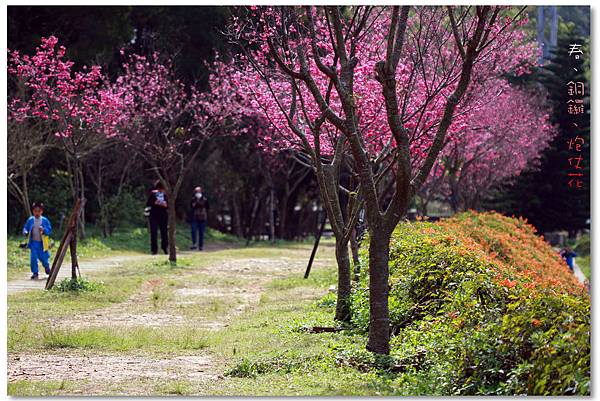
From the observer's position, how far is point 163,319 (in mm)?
9953

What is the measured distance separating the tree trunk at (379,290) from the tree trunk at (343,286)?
2.00 metres

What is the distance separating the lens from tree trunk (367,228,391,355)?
6926 millimetres

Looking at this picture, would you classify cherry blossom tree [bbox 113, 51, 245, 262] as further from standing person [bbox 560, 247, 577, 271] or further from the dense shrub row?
the dense shrub row

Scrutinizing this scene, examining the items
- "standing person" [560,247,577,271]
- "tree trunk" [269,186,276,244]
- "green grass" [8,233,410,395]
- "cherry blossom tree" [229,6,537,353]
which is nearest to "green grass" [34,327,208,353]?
"green grass" [8,233,410,395]

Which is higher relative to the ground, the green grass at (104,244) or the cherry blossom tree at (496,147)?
the cherry blossom tree at (496,147)

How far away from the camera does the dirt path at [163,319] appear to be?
6887 millimetres

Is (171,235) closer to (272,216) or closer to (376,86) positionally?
(376,86)

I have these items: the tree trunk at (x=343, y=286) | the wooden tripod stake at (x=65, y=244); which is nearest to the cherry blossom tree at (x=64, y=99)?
the wooden tripod stake at (x=65, y=244)

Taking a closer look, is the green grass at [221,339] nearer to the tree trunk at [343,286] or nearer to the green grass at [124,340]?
the green grass at [124,340]

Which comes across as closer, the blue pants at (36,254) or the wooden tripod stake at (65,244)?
the wooden tripod stake at (65,244)

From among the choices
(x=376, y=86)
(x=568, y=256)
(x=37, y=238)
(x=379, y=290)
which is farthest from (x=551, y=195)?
(x=379, y=290)

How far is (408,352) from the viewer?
704cm

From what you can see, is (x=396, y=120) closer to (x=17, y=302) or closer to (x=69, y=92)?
(x=17, y=302)

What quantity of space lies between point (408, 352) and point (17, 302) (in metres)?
5.35
